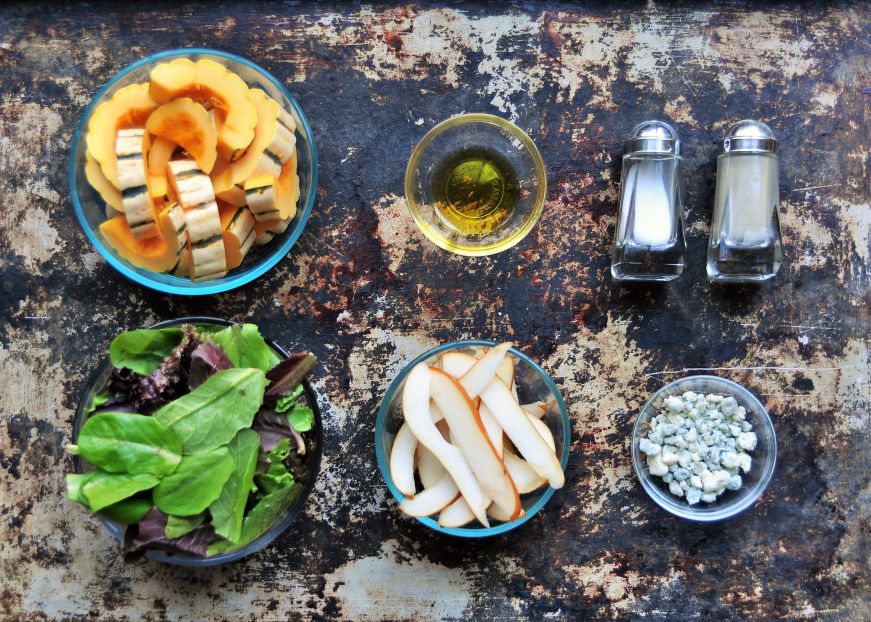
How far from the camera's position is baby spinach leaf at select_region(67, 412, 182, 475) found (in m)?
1.08

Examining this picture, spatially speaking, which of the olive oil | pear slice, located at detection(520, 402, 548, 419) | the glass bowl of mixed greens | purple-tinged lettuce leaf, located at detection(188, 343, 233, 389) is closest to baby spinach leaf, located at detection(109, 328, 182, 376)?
the glass bowl of mixed greens

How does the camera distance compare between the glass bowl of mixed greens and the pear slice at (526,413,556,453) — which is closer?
the glass bowl of mixed greens

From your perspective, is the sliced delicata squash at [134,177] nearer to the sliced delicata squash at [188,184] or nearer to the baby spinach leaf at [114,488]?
the sliced delicata squash at [188,184]

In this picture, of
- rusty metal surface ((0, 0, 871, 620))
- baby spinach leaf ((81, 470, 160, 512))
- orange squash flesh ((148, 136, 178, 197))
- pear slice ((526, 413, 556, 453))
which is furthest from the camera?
rusty metal surface ((0, 0, 871, 620))

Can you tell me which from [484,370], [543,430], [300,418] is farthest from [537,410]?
[300,418]

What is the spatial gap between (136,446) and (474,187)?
779 mm

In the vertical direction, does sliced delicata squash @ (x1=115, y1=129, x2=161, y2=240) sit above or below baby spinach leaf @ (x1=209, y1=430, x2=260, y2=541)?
above

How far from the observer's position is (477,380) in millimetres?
1238

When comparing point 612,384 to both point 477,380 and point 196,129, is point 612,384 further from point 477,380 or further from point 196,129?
point 196,129

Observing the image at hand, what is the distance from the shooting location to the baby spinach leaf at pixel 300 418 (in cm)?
122

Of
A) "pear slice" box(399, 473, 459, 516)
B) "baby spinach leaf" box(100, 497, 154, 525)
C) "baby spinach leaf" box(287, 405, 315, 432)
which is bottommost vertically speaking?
"pear slice" box(399, 473, 459, 516)

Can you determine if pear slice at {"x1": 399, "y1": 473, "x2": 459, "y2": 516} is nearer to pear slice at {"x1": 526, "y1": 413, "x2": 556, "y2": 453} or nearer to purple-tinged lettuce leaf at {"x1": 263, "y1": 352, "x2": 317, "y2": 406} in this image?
pear slice at {"x1": 526, "y1": 413, "x2": 556, "y2": 453}

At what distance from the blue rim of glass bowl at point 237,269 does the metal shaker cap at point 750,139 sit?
2.71 feet

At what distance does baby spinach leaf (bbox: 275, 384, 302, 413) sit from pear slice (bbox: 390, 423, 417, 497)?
0.21m
